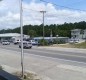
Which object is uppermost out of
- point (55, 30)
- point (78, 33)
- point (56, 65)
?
point (55, 30)

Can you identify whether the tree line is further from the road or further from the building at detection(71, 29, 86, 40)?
the road

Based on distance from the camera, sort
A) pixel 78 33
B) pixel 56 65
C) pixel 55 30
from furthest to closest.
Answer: pixel 78 33 → pixel 55 30 → pixel 56 65

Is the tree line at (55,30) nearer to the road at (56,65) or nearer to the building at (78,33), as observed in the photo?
the building at (78,33)

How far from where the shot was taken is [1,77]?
4.00m

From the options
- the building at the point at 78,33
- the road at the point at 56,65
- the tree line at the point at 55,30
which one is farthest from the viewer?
the building at the point at 78,33

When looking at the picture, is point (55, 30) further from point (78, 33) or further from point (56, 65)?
point (56, 65)

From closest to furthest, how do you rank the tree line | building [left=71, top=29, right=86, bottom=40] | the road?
1. the road
2. the tree line
3. building [left=71, top=29, right=86, bottom=40]

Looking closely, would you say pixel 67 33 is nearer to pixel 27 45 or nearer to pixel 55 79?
pixel 27 45

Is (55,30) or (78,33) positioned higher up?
(55,30)

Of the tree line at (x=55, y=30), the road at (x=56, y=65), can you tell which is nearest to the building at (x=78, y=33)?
A: the tree line at (x=55, y=30)

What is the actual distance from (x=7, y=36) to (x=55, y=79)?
136 meters

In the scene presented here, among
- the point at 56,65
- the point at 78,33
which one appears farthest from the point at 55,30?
the point at 56,65

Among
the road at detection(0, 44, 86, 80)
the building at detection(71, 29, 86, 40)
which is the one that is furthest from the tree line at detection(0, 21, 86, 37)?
the road at detection(0, 44, 86, 80)

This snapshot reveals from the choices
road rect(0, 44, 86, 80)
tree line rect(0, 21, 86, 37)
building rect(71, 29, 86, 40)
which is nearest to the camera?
road rect(0, 44, 86, 80)
